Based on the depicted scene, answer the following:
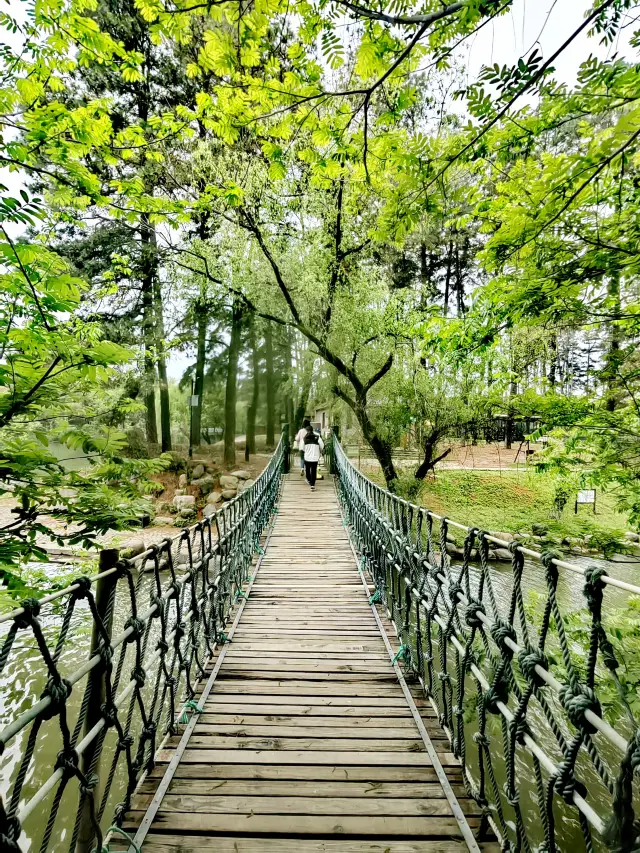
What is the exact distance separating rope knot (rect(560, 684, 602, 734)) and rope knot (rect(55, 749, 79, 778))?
4.83 feet

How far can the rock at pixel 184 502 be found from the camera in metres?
11.3

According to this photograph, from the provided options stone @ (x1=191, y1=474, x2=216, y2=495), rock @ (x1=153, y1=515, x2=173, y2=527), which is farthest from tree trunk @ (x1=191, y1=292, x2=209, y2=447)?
rock @ (x1=153, y1=515, x2=173, y2=527)

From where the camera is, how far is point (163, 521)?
35.6 feet

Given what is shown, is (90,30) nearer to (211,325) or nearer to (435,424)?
(435,424)

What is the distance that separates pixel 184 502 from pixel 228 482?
1.63 metres

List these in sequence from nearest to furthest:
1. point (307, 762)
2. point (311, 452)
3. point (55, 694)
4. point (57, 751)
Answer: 1. point (55, 694)
2. point (307, 762)
3. point (57, 751)
4. point (311, 452)

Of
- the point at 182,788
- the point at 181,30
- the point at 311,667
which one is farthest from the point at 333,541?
the point at 181,30

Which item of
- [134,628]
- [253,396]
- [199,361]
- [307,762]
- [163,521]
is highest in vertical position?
[199,361]

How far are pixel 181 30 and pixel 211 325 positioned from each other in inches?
477

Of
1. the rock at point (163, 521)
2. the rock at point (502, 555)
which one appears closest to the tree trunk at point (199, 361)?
the rock at point (163, 521)

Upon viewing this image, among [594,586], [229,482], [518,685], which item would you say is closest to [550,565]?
[594,586]

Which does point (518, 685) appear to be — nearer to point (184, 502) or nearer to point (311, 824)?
point (311, 824)

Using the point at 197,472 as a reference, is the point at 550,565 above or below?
above

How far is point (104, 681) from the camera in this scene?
1.52 meters
